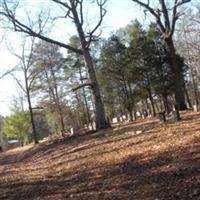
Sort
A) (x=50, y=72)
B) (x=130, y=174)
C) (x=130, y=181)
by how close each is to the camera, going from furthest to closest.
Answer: (x=50, y=72) → (x=130, y=174) → (x=130, y=181)

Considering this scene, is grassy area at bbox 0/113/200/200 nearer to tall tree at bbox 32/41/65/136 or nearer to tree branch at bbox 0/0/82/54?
tree branch at bbox 0/0/82/54

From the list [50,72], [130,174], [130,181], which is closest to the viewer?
[130,181]

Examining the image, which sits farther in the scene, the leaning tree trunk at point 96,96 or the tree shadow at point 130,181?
the leaning tree trunk at point 96,96

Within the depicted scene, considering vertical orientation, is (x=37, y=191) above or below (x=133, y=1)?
below

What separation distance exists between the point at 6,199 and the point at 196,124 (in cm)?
661

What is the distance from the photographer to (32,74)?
42.5m

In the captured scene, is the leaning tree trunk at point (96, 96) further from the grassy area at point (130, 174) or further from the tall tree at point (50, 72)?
the tall tree at point (50, 72)

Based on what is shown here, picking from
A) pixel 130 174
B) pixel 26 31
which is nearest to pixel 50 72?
pixel 26 31

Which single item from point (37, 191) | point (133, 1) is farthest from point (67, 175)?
point (133, 1)

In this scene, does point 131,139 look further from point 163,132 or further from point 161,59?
point 161,59

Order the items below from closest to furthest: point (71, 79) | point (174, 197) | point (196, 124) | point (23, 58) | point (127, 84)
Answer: point (174, 197), point (196, 124), point (23, 58), point (127, 84), point (71, 79)

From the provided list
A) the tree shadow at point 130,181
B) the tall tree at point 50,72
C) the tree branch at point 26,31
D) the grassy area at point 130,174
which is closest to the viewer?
the tree shadow at point 130,181

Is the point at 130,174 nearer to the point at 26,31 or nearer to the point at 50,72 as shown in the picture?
the point at 26,31

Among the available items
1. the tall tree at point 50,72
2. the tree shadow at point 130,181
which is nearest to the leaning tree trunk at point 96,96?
the tree shadow at point 130,181
